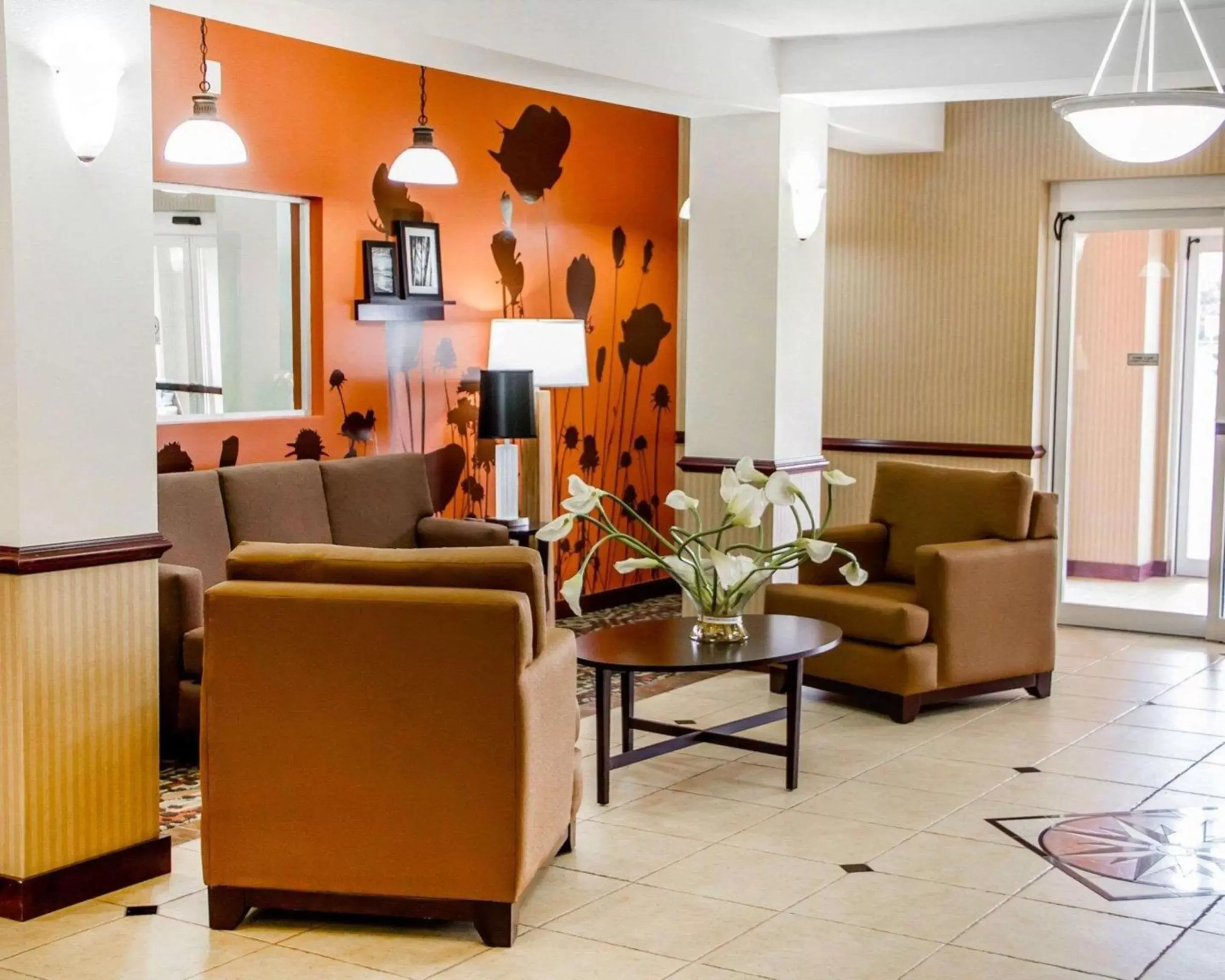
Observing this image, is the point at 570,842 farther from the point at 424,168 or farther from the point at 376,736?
the point at 424,168

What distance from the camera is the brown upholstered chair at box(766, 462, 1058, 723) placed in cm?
589

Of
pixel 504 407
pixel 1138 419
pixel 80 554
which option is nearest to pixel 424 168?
pixel 504 407

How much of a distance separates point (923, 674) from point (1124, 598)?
2.70 meters

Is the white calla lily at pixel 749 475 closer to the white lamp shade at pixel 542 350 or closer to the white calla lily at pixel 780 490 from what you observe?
the white calla lily at pixel 780 490

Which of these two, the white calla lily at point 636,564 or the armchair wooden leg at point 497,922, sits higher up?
the white calla lily at point 636,564

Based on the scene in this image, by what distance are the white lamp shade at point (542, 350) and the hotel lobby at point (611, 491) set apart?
0.03 m

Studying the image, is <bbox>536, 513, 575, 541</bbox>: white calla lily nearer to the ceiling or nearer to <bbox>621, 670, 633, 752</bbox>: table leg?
<bbox>621, 670, 633, 752</bbox>: table leg

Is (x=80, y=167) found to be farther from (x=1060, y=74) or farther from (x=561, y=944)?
(x=1060, y=74)

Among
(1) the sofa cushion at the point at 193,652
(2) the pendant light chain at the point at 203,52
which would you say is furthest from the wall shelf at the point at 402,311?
(1) the sofa cushion at the point at 193,652

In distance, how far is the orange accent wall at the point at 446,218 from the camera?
6207mm

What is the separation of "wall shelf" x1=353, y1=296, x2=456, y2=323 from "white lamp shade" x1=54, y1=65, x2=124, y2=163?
120 inches

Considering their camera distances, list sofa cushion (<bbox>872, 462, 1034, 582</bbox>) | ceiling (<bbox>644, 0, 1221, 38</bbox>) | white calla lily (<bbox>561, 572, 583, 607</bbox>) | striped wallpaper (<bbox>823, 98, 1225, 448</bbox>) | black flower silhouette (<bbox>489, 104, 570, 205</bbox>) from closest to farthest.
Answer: white calla lily (<bbox>561, 572, 583, 607</bbox>), ceiling (<bbox>644, 0, 1221, 38</bbox>), sofa cushion (<bbox>872, 462, 1034, 582</bbox>), black flower silhouette (<bbox>489, 104, 570, 205</bbox>), striped wallpaper (<bbox>823, 98, 1225, 448</bbox>)

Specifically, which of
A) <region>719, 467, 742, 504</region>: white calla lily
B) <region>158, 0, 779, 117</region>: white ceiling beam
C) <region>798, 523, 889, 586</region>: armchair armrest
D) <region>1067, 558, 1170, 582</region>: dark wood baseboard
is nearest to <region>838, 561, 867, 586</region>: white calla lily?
<region>719, 467, 742, 504</region>: white calla lily

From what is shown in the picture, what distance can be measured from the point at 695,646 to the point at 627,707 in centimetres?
34
